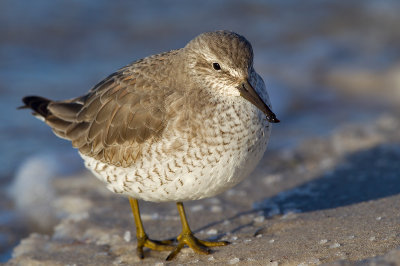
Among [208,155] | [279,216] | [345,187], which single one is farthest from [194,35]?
[208,155]

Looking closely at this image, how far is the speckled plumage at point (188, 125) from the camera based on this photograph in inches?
199

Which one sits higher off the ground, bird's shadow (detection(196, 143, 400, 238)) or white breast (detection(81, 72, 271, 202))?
white breast (detection(81, 72, 271, 202))

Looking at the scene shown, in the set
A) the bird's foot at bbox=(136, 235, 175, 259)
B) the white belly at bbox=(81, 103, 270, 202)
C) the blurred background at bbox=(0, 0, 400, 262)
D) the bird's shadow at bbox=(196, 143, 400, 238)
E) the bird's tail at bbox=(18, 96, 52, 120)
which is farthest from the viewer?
the blurred background at bbox=(0, 0, 400, 262)

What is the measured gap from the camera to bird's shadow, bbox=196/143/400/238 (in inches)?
250

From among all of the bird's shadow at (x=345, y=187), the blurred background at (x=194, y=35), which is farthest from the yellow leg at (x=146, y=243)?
the blurred background at (x=194, y=35)

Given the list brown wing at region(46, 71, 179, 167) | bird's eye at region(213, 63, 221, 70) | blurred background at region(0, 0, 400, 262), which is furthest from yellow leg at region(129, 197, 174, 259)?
blurred background at region(0, 0, 400, 262)

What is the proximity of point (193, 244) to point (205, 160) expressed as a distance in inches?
40.3

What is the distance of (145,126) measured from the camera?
535cm

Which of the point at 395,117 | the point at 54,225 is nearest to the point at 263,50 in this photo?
the point at 395,117

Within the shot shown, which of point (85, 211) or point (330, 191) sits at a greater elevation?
point (85, 211)

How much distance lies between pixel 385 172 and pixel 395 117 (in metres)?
2.80

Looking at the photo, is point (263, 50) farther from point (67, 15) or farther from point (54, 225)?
point (54, 225)

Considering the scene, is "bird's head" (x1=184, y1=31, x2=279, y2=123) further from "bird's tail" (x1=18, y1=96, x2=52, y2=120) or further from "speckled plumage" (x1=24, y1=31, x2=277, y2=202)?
"bird's tail" (x1=18, y1=96, x2=52, y2=120)

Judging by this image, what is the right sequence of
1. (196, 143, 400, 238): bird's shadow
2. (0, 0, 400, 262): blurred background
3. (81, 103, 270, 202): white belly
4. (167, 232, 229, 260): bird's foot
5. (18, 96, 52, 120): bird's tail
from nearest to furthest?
(81, 103, 270, 202): white belly → (167, 232, 229, 260): bird's foot → (196, 143, 400, 238): bird's shadow → (18, 96, 52, 120): bird's tail → (0, 0, 400, 262): blurred background
